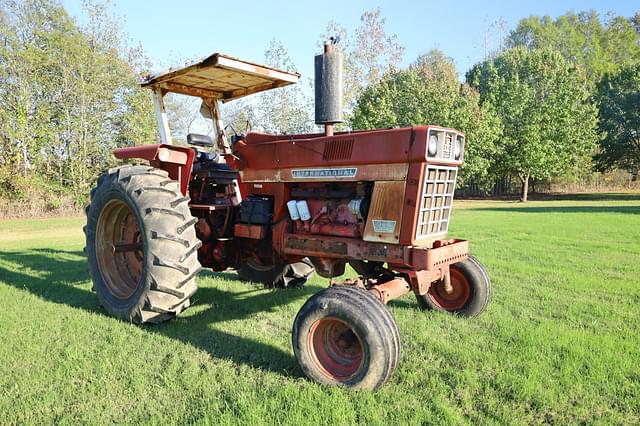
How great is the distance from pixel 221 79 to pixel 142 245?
76.5 inches

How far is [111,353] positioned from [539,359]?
3247mm

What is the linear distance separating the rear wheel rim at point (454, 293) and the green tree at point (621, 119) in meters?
32.4

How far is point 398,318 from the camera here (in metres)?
4.50

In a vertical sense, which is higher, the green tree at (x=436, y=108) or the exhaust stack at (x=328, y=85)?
the green tree at (x=436, y=108)

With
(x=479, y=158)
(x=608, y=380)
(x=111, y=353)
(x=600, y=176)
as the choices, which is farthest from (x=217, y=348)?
(x=600, y=176)

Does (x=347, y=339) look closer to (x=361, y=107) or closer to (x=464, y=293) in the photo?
(x=464, y=293)

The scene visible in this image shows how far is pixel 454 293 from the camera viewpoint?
4688mm

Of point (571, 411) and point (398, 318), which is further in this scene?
point (398, 318)

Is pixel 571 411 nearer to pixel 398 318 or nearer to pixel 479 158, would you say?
pixel 398 318

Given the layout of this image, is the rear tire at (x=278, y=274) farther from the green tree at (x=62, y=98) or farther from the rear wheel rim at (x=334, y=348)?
the green tree at (x=62, y=98)

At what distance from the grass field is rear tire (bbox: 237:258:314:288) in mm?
140

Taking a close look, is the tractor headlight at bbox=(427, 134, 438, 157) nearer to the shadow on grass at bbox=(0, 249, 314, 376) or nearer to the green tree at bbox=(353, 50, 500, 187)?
the shadow on grass at bbox=(0, 249, 314, 376)

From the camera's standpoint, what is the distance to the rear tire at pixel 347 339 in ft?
9.79

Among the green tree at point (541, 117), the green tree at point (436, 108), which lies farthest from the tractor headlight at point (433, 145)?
the green tree at point (541, 117)
